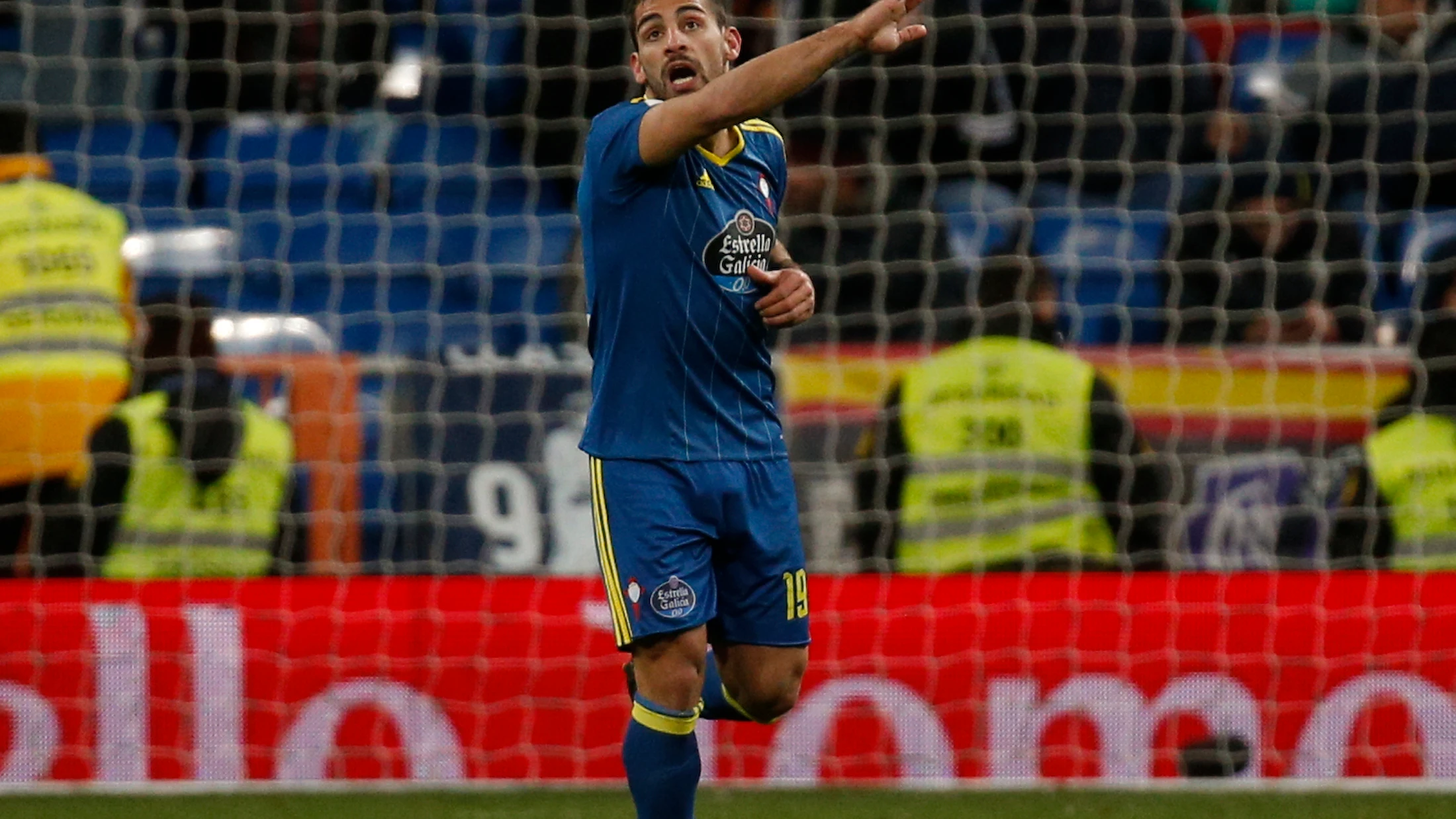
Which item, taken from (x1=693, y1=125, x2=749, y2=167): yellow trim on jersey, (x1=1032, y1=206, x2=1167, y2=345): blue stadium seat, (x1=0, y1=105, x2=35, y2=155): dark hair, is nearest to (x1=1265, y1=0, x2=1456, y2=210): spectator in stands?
(x1=1032, y1=206, x2=1167, y2=345): blue stadium seat

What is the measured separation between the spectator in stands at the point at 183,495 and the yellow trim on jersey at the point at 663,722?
2687 mm

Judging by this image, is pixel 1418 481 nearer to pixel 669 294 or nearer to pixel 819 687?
pixel 819 687

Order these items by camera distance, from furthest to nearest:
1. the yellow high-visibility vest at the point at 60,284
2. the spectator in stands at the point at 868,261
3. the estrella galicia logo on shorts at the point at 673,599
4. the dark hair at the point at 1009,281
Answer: the spectator in stands at the point at 868,261 → the yellow high-visibility vest at the point at 60,284 → the dark hair at the point at 1009,281 → the estrella galicia logo on shorts at the point at 673,599

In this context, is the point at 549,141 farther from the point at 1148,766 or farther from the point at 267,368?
the point at 1148,766

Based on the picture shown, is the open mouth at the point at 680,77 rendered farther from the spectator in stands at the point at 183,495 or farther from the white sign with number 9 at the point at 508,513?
the spectator in stands at the point at 183,495

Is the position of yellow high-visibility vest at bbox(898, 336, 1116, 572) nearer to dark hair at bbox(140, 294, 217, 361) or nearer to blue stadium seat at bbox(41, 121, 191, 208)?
dark hair at bbox(140, 294, 217, 361)

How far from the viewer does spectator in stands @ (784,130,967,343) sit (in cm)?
632

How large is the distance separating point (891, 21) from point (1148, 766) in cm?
268

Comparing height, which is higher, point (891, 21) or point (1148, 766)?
point (891, 21)

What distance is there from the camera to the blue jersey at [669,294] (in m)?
3.07

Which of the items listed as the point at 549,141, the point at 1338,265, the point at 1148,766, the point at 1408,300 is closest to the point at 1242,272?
the point at 1338,265

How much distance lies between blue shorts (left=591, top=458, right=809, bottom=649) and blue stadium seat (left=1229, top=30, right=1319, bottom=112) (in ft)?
15.7

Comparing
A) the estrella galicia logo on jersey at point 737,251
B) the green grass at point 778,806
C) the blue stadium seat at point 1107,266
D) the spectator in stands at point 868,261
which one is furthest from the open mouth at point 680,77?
the blue stadium seat at point 1107,266

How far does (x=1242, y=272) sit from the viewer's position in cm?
632
